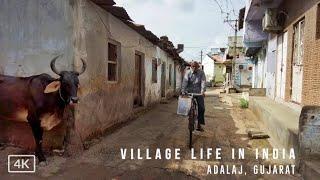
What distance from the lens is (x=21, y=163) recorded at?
237 inches

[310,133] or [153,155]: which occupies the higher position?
[310,133]

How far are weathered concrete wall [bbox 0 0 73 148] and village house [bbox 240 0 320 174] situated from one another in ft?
14.5

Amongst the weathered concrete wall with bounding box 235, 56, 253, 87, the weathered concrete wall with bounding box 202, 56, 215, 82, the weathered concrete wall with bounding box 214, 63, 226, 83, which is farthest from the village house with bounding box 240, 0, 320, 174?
the weathered concrete wall with bounding box 202, 56, 215, 82

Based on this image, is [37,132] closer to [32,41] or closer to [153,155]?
[32,41]

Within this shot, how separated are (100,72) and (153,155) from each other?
8.77 feet

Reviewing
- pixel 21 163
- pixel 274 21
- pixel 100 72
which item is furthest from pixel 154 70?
pixel 21 163

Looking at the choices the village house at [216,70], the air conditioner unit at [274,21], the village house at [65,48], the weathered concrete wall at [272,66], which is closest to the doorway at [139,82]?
the village house at [65,48]

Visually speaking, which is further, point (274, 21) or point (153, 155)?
point (274, 21)

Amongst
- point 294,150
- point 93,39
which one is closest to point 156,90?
point 93,39

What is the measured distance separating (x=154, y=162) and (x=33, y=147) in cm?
242

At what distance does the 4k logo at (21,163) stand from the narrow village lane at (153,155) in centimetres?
22

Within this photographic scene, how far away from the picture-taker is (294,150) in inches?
233

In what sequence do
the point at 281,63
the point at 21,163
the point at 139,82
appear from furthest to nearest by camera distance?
1. the point at 139,82
2. the point at 281,63
3. the point at 21,163

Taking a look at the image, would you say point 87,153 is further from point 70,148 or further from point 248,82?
point 248,82
